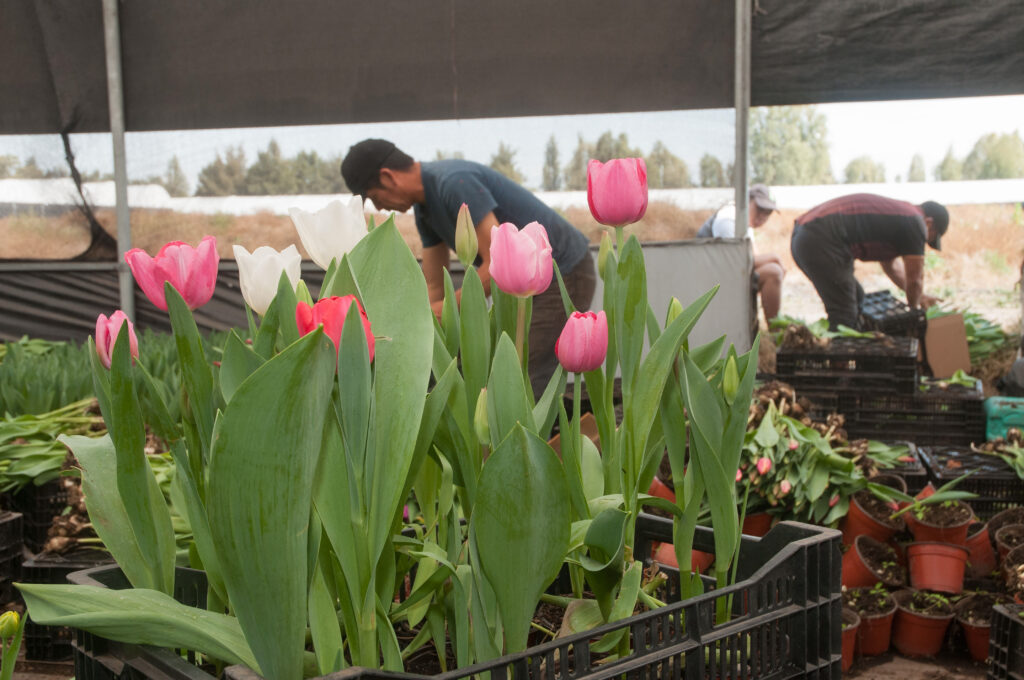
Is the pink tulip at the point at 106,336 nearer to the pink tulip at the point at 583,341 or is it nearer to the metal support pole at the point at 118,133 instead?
the pink tulip at the point at 583,341

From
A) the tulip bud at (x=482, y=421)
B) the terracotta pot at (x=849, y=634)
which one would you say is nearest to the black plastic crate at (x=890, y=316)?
the terracotta pot at (x=849, y=634)

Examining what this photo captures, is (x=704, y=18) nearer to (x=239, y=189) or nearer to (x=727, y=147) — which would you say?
(x=727, y=147)

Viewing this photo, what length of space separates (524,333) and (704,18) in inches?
135

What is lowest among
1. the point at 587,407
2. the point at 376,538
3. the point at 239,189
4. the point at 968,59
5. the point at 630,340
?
the point at 587,407

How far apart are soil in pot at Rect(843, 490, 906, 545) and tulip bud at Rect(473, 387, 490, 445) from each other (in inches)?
66.4

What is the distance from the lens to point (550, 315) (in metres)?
2.63

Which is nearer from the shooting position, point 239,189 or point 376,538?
point 376,538

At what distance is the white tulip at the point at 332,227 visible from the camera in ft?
2.36

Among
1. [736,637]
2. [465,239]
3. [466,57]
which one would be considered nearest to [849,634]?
[736,637]

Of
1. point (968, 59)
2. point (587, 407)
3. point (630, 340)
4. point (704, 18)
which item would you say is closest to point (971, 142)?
point (968, 59)

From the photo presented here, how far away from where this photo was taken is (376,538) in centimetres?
61

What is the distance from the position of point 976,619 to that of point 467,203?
1588 mm

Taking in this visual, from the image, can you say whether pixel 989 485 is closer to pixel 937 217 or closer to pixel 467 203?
pixel 467 203

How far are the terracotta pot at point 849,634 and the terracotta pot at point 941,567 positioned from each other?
25 cm
